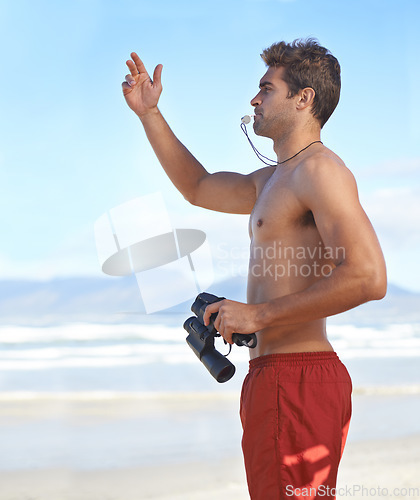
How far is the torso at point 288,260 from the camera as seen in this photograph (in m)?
1.86

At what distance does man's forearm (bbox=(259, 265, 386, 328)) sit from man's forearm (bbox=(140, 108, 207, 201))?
0.78 meters

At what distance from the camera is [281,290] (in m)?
1.87

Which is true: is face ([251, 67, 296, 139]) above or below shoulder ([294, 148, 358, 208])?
above

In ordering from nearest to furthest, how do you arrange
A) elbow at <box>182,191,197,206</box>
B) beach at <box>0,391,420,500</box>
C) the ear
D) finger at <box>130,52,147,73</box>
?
the ear, finger at <box>130,52,147,73</box>, elbow at <box>182,191,197,206</box>, beach at <box>0,391,420,500</box>

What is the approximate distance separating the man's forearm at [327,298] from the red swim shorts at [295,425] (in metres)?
0.20

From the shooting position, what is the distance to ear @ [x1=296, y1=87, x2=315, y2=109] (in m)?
2.00

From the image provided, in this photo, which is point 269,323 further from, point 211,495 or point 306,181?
point 211,495

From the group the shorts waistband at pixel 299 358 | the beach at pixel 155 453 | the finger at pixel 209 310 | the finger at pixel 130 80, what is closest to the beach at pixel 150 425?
the beach at pixel 155 453

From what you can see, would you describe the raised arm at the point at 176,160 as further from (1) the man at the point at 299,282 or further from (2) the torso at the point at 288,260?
(2) the torso at the point at 288,260

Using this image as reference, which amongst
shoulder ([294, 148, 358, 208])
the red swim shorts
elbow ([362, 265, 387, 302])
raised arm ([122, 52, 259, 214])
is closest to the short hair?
shoulder ([294, 148, 358, 208])

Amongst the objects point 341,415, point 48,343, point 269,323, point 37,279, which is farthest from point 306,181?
point 37,279

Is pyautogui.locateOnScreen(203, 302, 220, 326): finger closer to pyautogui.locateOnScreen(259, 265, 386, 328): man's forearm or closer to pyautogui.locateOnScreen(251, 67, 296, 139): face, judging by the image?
pyautogui.locateOnScreen(259, 265, 386, 328): man's forearm

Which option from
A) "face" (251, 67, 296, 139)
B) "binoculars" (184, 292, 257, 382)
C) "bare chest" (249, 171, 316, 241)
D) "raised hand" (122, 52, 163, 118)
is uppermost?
"raised hand" (122, 52, 163, 118)

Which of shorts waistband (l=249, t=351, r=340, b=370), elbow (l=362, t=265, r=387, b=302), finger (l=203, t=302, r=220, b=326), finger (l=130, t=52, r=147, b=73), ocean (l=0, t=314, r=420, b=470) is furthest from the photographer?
ocean (l=0, t=314, r=420, b=470)
